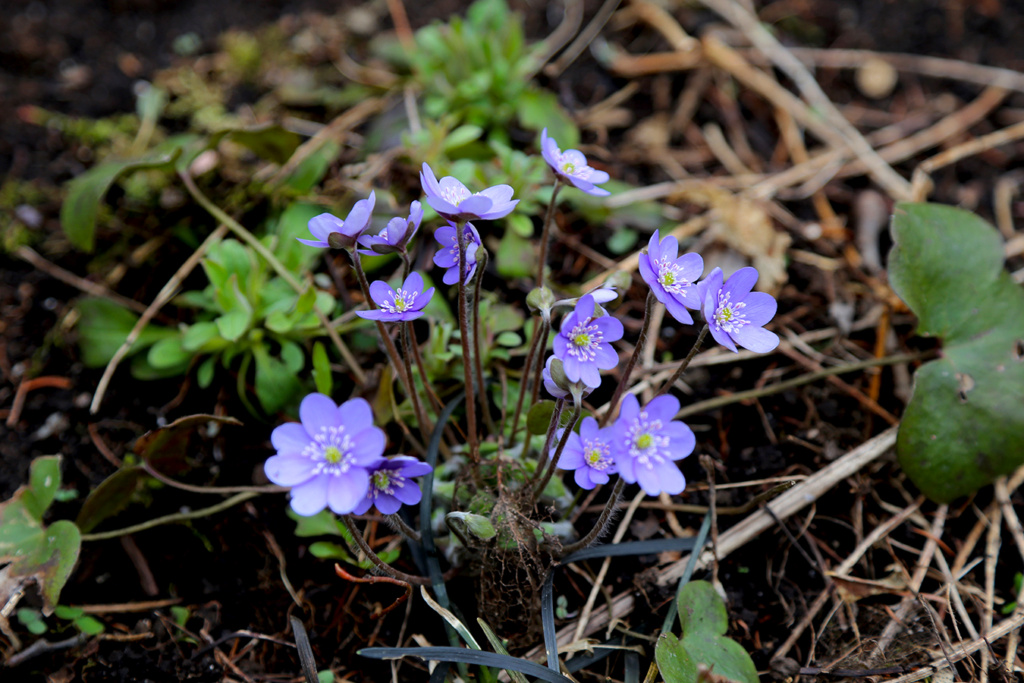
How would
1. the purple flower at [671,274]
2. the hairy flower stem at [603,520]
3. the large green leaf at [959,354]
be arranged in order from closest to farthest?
the purple flower at [671,274]
the hairy flower stem at [603,520]
the large green leaf at [959,354]

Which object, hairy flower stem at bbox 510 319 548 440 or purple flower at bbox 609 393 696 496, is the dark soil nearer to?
hairy flower stem at bbox 510 319 548 440

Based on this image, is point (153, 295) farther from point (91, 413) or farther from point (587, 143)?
point (587, 143)

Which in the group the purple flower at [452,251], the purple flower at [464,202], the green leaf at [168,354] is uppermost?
the purple flower at [464,202]

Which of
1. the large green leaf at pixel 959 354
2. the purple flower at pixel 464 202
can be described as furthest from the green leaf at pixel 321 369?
the large green leaf at pixel 959 354

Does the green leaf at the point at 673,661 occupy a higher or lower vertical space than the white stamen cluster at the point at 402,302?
lower

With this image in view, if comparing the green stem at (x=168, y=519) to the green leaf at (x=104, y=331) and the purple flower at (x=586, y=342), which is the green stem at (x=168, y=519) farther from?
the purple flower at (x=586, y=342)

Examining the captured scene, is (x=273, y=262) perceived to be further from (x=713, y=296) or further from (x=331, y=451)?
(x=713, y=296)

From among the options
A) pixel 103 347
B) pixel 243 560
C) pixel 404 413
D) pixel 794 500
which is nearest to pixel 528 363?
pixel 404 413
